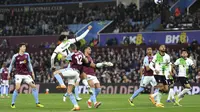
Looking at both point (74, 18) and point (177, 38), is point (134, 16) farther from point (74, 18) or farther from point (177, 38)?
point (74, 18)

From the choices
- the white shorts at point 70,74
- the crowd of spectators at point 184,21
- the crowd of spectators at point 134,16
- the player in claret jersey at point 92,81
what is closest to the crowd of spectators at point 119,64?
the crowd of spectators at point 184,21

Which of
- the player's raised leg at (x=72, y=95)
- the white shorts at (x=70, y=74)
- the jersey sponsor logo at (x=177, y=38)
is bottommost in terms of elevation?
the player's raised leg at (x=72, y=95)

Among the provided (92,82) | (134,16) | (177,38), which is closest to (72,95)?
(92,82)

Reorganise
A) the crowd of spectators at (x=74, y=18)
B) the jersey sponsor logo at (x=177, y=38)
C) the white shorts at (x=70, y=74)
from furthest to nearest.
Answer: the crowd of spectators at (x=74, y=18), the jersey sponsor logo at (x=177, y=38), the white shorts at (x=70, y=74)

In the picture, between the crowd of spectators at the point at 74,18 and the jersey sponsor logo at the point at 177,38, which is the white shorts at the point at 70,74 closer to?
the jersey sponsor logo at the point at 177,38

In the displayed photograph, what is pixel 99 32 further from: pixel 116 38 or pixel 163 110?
pixel 163 110

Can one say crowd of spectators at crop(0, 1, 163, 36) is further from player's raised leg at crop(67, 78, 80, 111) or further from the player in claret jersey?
player's raised leg at crop(67, 78, 80, 111)

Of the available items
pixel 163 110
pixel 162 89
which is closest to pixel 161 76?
pixel 162 89

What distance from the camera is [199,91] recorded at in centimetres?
4384

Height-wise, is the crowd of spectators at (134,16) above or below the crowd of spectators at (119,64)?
above

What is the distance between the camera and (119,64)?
51125mm

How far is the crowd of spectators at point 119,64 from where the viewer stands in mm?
47625

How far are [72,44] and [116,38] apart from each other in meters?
32.0

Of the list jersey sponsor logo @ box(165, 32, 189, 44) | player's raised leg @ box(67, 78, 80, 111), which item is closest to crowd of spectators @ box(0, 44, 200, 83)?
jersey sponsor logo @ box(165, 32, 189, 44)
